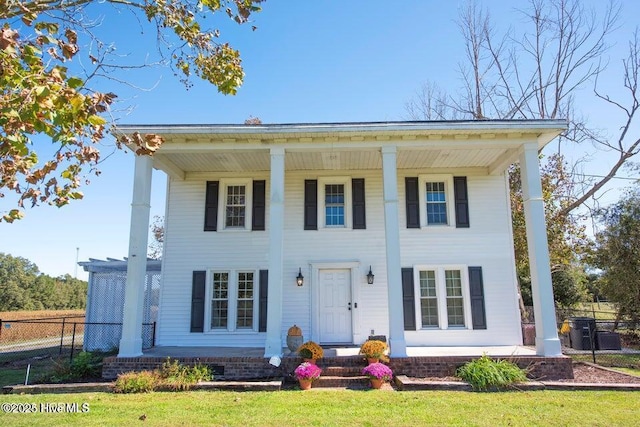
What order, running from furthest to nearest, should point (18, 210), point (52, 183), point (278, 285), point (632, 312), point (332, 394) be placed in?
point (632, 312), point (278, 285), point (332, 394), point (18, 210), point (52, 183)

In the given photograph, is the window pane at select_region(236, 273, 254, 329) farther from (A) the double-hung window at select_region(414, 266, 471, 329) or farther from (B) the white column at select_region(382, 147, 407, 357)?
(A) the double-hung window at select_region(414, 266, 471, 329)

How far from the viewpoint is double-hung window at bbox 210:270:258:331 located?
1017cm

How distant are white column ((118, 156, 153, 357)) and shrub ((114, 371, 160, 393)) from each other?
36.5 inches

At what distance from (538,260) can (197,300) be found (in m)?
Result: 7.80

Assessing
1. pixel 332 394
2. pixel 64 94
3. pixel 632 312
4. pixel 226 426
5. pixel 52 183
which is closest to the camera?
pixel 64 94

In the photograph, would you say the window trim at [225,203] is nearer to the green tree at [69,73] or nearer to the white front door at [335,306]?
the white front door at [335,306]

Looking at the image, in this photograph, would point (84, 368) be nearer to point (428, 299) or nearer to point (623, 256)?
point (428, 299)

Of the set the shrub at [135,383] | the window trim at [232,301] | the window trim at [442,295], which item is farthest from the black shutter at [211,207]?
the window trim at [442,295]

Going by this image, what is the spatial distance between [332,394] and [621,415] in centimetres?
403

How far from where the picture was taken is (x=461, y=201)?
10555mm

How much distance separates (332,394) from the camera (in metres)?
6.73

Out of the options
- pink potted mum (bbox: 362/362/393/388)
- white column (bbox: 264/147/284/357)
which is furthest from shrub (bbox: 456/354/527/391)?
white column (bbox: 264/147/284/357)

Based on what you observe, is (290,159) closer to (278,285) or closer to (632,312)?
(278,285)

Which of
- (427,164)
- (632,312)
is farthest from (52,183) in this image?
(632,312)
